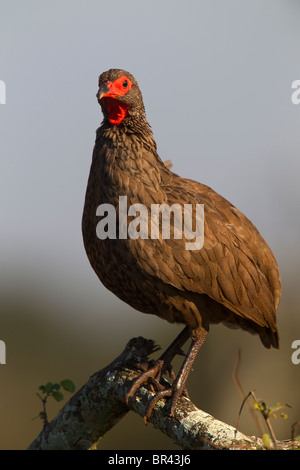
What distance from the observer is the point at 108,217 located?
16.6ft

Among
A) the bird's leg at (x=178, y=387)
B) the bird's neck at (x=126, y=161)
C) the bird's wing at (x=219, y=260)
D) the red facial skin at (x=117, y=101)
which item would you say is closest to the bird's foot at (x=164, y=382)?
the bird's leg at (x=178, y=387)

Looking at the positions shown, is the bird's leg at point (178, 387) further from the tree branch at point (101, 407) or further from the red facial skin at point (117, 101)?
the red facial skin at point (117, 101)

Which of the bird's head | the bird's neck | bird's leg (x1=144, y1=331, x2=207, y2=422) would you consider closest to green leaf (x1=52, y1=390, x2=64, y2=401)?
bird's leg (x1=144, y1=331, x2=207, y2=422)

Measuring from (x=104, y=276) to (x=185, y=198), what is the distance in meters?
0.78

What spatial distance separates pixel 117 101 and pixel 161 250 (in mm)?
1173

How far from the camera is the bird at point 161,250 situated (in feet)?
16.5

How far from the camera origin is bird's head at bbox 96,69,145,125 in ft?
17.7

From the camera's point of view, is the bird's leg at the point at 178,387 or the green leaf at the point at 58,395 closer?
the green leaf at the point at 58,395

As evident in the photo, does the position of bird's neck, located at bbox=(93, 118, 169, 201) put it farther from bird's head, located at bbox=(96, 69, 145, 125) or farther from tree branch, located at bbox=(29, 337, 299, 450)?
tree branch, located at bbox=(29, 337, 299, 450)

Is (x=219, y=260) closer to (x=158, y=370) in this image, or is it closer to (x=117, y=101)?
(x=158, y=370)

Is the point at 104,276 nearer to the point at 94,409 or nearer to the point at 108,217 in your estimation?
the point at 108,217

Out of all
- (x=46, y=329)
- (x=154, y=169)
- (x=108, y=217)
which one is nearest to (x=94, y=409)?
(x=108, y=217)

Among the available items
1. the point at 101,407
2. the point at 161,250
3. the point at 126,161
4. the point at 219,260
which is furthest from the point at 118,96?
the point at 101,407

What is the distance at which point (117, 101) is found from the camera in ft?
17.7
